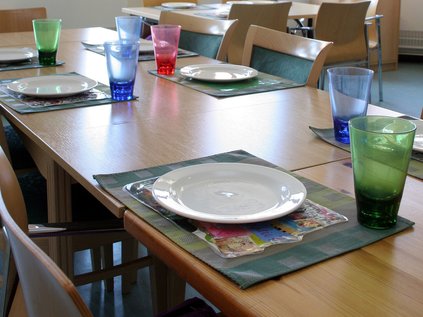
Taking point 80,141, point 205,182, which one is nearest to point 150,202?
point 205,182

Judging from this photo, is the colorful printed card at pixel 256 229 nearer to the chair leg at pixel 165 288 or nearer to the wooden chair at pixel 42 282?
the wooden chair at pixel 42 282

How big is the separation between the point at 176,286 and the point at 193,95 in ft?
1.58

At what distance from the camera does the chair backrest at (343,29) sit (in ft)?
11.5

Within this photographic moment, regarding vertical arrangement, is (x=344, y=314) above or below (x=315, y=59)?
below

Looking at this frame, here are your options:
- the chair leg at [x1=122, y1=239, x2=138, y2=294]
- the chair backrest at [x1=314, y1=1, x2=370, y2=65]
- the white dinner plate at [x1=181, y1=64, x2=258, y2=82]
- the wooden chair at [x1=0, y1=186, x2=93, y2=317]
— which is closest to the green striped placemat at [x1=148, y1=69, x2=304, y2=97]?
the white dinner plate at [x1=181, y1=64, x2=258, y2=82]

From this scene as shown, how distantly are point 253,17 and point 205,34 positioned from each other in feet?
3.32

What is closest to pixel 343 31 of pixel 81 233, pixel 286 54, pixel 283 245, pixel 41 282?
pixel 286 54

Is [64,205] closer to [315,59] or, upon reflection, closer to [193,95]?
[193,95]

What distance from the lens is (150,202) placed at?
3.06 ft

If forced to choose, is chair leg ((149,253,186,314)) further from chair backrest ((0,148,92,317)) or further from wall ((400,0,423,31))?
wall ((400,0,423,31))

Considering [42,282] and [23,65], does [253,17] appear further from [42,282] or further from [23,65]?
[42,282]

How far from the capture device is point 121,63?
150 cm

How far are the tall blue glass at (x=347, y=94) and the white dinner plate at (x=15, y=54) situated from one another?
3.66 ft

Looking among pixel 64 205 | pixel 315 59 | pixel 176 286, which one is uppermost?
pixel 315 59
